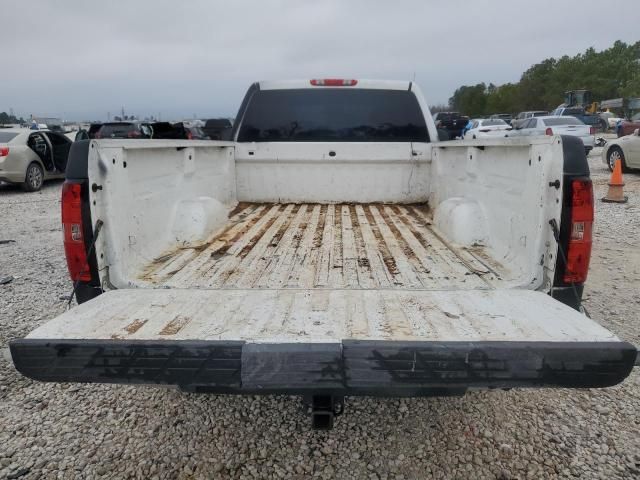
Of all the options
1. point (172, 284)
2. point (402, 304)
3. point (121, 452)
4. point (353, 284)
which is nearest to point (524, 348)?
point (402, 304)

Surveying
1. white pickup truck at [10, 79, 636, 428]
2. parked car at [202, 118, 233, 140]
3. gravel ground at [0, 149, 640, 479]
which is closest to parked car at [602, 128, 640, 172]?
white pickup truck at [10, 79, 636, 428]

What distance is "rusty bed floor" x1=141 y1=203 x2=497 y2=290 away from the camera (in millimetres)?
2639

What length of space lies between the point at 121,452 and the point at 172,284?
100cm

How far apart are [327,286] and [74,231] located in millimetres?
1312

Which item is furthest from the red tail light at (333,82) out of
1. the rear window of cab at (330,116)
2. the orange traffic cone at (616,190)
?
the orange traffic cone at (616,190)

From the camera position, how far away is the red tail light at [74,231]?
7.37ft

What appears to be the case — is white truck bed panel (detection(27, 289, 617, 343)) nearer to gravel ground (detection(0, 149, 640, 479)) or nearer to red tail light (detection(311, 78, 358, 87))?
gravel ground (detection(0, 149, 640, 479))

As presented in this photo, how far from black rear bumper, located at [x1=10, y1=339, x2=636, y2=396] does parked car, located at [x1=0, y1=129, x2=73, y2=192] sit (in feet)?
41.5

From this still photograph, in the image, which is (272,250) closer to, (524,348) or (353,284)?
(353,284)

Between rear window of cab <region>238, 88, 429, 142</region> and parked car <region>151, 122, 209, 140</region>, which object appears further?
parked car <region>151, 122, 209, 140</region>

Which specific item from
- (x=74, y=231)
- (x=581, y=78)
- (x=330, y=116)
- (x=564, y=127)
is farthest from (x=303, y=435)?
(x=581, y=78)

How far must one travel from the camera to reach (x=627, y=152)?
45.5 ft

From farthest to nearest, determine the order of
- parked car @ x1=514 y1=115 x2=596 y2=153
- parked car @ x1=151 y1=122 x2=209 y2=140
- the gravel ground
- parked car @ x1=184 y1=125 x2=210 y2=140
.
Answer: parked car @ x1=514 y1=115 x2=596 y2=153
parked car @ x1=184 y1=125 x2=210 y2=140
parked car @ x1=151 y1=122 x2=209 y2=140
the gravel ground

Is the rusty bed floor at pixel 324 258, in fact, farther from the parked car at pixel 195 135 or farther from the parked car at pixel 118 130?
the parked car at pixel 195 135
